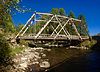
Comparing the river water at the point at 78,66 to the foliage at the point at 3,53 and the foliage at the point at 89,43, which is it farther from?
the foliage at the point at 89,43

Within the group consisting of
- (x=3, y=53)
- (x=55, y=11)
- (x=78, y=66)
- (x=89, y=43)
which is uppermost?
(x=55, y=11)

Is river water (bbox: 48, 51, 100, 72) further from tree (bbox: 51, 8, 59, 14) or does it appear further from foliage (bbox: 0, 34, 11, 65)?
tree (bbox: 51, 8, 59, 14)

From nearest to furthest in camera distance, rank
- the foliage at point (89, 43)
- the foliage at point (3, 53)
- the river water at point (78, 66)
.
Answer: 1. the foliage at point (3, 53)
2. the river water at point (78, 66)
3. the foliage at point (89, 43)

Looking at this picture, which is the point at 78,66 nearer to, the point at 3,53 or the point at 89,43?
the point at 3,53

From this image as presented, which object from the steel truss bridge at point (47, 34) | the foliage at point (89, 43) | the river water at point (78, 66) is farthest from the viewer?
the foliage at point (89, 43)

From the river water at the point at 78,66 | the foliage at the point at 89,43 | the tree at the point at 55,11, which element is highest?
the tree at the point at 55,11

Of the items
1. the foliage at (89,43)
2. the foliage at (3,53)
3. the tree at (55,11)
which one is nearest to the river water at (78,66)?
the foliage at (3,53)

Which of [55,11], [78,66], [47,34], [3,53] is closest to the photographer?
[3,53]

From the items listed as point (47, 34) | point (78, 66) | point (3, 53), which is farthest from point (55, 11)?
point (3, 53)

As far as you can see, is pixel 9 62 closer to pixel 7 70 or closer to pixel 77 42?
pixel 7 70

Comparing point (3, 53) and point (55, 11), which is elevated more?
point (55, 11)

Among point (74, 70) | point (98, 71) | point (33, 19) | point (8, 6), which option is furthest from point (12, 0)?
point (33, 19)

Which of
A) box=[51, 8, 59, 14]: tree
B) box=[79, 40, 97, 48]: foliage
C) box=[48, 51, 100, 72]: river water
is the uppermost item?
box=[51, 8, 59, 14]: tree

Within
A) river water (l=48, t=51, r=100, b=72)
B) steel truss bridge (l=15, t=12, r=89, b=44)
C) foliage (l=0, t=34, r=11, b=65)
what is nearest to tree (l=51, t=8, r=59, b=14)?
steel truss bridge (l=15, t=12, r=89, b=44)
